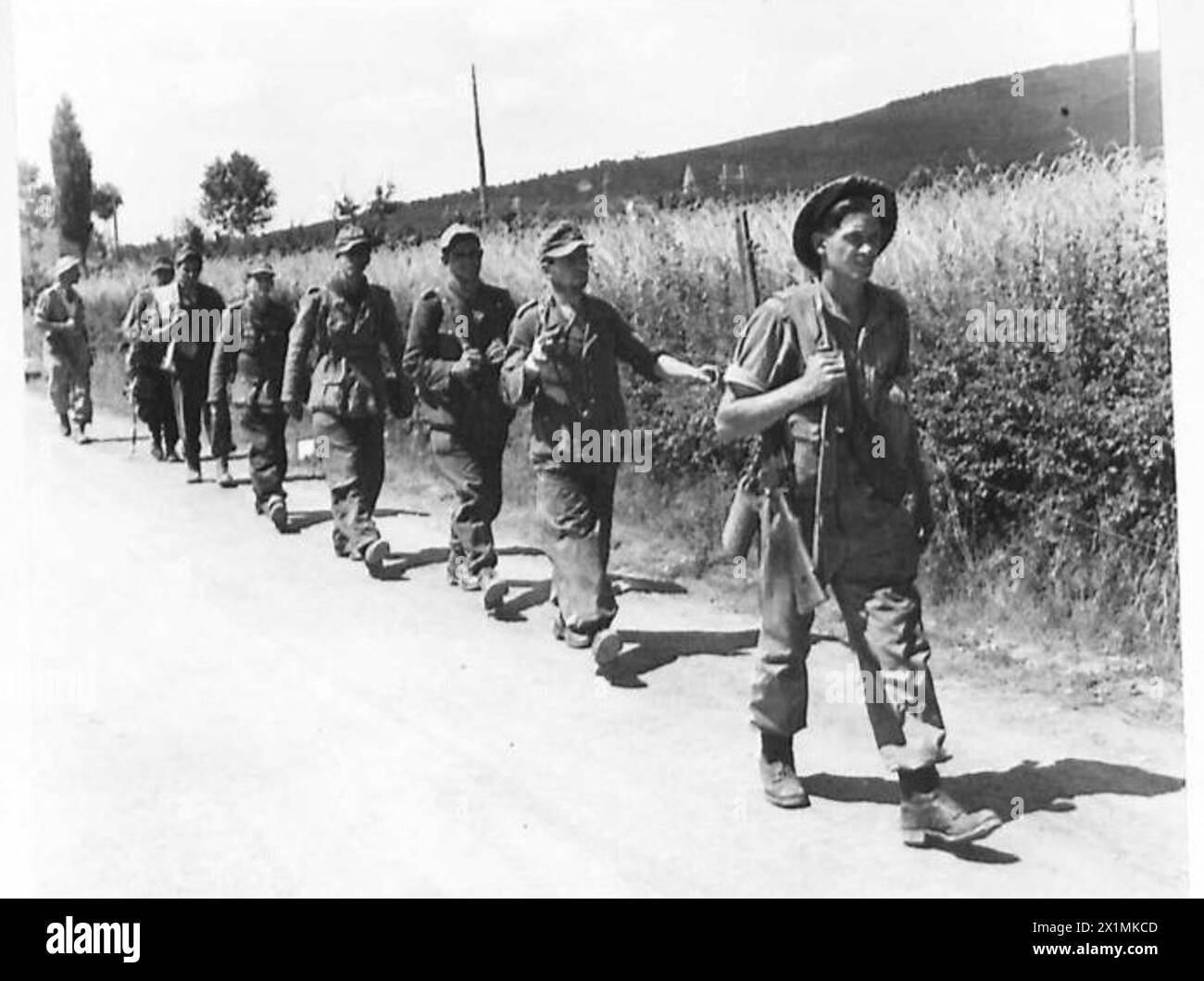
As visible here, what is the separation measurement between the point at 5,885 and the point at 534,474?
261cm

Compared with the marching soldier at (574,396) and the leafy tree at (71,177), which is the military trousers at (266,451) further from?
the marching soldier at (574,396)

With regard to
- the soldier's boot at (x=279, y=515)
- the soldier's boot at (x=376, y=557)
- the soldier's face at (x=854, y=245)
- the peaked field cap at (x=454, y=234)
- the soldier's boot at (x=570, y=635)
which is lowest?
the soldier's boot at (x=570, y=635)

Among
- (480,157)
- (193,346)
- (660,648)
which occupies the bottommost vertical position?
(660,648)

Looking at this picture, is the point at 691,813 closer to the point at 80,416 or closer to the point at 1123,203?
the point at 1123,203

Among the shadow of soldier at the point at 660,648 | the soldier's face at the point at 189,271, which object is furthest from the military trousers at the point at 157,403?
the shadow of soldier at the point at 660,648

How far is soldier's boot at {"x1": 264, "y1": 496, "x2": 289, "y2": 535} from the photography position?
8.08 m

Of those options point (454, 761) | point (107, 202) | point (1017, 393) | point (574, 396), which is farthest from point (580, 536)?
point (107, 202)

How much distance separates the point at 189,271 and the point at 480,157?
1650 millimetres

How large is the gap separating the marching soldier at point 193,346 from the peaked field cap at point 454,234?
1.32 m

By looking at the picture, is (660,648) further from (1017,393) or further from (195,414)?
(195,414)

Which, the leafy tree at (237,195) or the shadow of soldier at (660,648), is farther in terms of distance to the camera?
the leafy tree at (237,195)

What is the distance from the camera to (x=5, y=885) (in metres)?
6.16

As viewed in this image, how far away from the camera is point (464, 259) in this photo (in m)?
7.38

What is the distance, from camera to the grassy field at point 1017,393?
247 inches
